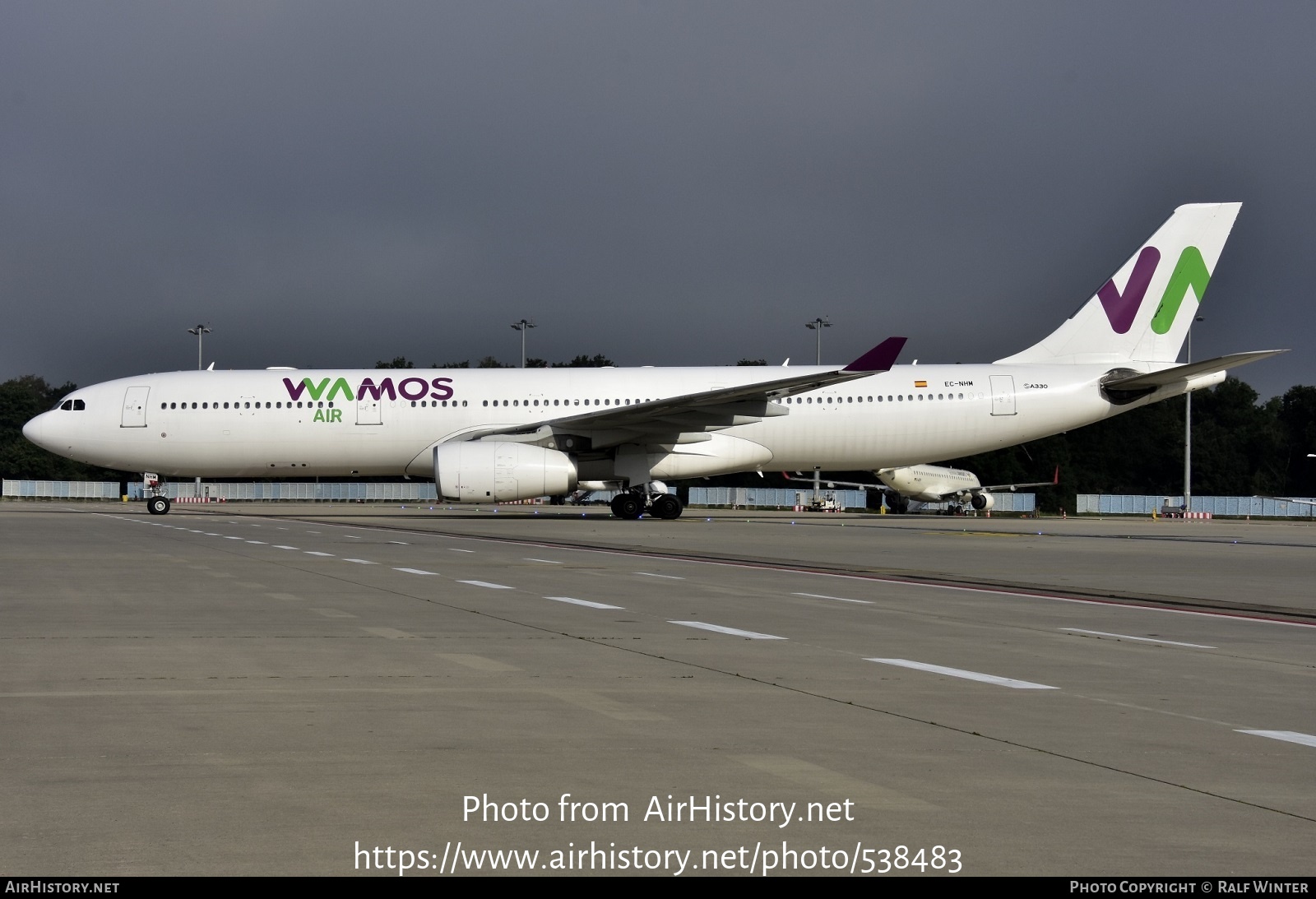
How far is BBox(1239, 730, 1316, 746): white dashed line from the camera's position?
5.06 m

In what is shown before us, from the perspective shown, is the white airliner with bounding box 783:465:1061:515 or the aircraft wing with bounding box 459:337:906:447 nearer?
the aircraft wing with bounding box 459:337:906:447

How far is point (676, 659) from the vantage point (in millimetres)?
7438

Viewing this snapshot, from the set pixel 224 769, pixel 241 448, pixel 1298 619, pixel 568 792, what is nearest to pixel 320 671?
pixel 224 769

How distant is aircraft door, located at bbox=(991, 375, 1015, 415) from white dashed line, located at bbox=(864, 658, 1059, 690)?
25.6 meters

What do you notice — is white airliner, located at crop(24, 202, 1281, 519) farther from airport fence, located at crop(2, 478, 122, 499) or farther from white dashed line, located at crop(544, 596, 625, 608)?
airport fence, located at crop(2, 478, 122, 499)

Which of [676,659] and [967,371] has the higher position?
[967,371]

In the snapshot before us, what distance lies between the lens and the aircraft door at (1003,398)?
1265 inches

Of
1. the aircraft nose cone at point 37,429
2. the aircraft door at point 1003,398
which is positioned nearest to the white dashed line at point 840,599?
the aircraft door at point 1003,398

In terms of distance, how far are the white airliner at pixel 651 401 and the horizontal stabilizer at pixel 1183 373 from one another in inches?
2.4

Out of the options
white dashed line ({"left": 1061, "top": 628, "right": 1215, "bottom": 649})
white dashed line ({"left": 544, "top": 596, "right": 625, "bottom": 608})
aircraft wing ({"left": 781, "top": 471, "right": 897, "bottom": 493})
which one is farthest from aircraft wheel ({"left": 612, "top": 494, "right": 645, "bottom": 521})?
aircraft wing ({"left": 781, "top": 471, "right": 897, "bottom": 493})

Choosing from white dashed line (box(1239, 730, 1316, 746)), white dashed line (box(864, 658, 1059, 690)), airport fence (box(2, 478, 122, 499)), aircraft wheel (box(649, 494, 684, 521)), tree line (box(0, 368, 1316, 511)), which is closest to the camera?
white dashed line (box(1239, 730, 1316, 746))

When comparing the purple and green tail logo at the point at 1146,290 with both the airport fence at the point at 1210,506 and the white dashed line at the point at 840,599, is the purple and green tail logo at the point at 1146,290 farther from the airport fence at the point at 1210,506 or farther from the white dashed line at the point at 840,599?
the airport fence at the point at 1210,506
